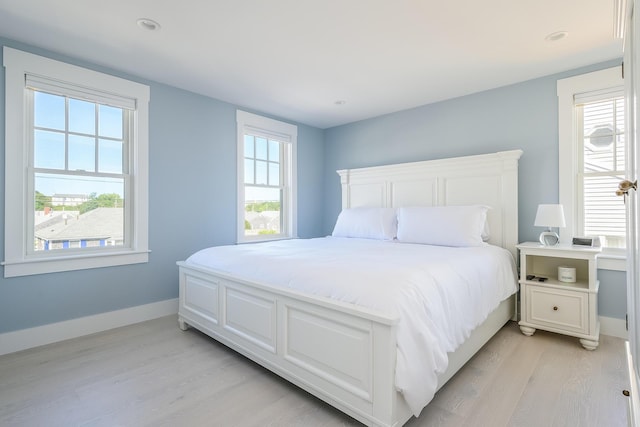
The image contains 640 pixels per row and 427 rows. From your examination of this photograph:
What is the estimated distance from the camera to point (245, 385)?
2.00 meters

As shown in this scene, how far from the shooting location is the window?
13.1 feet

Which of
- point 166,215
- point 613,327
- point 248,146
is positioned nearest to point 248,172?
point 248,146

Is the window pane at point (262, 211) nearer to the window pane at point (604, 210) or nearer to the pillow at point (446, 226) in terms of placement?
the pillow at point (446, 226)

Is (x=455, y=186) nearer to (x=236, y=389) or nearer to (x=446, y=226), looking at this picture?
(x=446, y=226)

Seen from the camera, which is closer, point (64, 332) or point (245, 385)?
point (245, 385)

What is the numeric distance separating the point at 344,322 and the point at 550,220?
2.25m

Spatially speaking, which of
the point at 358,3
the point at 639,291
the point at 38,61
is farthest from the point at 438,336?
the point at 38,61

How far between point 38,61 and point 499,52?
3776 millimetres

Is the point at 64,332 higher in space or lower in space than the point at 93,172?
lower

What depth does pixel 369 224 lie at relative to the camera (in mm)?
3758

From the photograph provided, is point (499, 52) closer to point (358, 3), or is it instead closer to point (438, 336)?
point (358, 3)

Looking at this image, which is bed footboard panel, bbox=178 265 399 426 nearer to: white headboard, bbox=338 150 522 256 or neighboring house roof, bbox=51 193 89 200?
neighboring house roof, bbox=51 193 89 200

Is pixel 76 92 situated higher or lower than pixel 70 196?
higher

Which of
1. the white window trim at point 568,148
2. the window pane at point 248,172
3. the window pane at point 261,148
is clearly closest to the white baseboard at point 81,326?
the window pane at point 248,172
